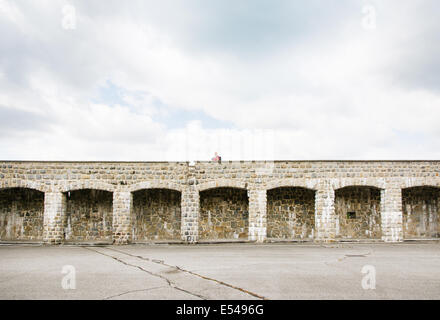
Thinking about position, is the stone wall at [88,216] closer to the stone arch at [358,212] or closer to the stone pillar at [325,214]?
the stone pillar at [325,214]

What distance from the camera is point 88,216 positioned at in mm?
15070

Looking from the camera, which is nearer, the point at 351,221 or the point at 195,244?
the point at 195,244

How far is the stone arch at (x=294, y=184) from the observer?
1402 cm

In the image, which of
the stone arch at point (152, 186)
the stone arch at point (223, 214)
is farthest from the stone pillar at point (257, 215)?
the stone arch at point (152, 186)

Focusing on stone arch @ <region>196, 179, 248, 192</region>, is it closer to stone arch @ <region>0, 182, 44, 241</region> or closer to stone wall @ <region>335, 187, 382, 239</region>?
stone wall @ <region>335, 187, 382, 239</region>

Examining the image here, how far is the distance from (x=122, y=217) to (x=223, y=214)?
14.0 ft

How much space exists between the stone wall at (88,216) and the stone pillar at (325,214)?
888 cm

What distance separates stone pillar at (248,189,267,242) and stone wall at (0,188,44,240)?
9179 mm

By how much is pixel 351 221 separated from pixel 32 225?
46.1 ft

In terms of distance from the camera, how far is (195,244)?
1368 cm

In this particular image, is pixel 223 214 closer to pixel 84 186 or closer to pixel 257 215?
pixel 257 215

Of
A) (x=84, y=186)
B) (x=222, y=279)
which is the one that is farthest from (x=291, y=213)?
(x=222, y=279)

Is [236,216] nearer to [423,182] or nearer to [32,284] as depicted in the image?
[423,182]
